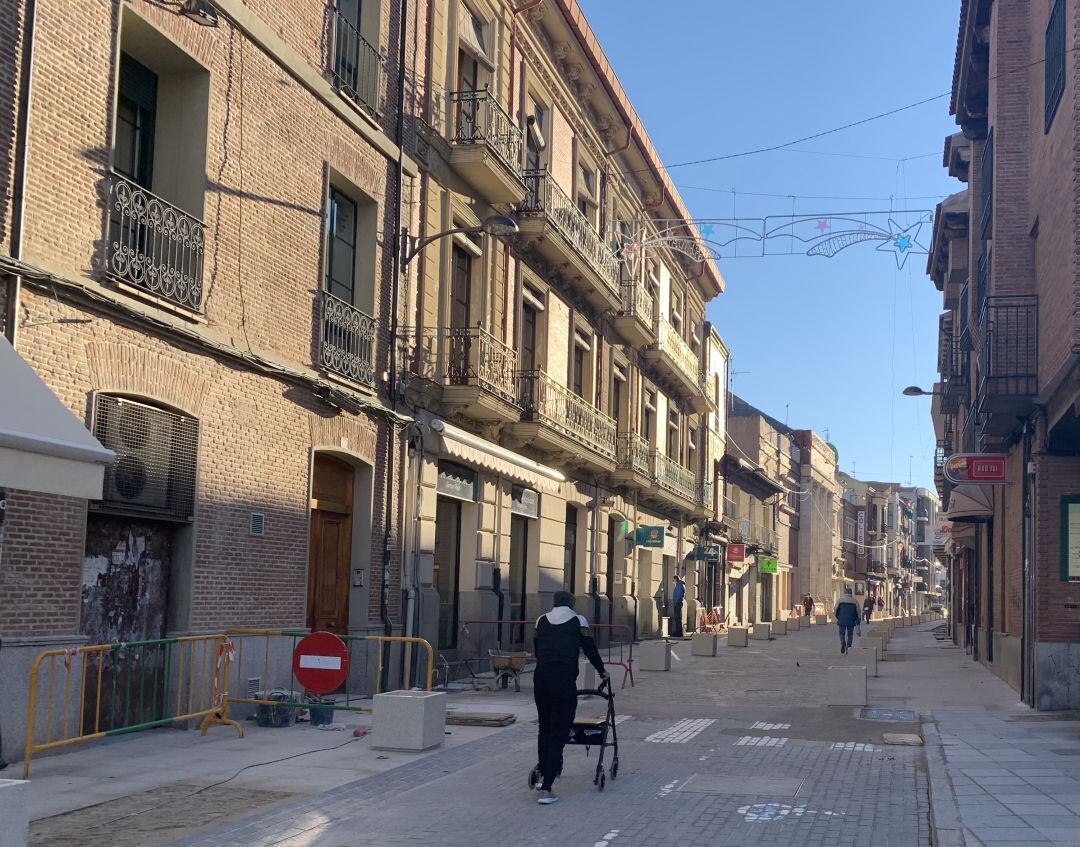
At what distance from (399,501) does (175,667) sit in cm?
605

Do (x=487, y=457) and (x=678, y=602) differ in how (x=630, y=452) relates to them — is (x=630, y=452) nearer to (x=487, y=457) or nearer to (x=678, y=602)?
(x=678, y=602)

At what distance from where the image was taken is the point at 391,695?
11.4 m

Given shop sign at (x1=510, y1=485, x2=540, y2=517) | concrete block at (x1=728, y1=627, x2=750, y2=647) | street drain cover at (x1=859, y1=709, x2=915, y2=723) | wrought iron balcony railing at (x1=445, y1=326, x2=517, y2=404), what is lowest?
concrete block at (x1=728, y1=627, x2=750, y2=647)

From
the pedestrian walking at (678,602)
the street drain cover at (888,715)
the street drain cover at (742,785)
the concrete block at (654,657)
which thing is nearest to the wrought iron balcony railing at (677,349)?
the pedestrian walking at (678,602)

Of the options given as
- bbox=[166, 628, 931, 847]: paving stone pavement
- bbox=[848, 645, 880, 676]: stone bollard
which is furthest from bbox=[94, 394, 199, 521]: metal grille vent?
bbox=[848, 645, 880, 676]: stone bollard

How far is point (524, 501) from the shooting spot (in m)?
24.0

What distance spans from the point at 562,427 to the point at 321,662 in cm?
1235

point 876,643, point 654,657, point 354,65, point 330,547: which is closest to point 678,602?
point 876,643

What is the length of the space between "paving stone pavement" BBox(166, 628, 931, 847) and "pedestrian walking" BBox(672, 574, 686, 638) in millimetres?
21913

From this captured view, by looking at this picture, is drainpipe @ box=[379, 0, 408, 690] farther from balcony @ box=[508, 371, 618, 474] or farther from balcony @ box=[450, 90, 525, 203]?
balcony @ box=[508, 371, 618, 474]

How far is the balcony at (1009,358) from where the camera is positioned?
660 inches

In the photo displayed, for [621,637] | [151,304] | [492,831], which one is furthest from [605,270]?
[492,831]

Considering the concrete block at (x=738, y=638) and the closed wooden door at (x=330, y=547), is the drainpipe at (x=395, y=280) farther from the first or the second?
the concrete block at (x=738, y=638)

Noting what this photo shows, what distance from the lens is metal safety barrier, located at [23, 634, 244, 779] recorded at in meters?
10.0
